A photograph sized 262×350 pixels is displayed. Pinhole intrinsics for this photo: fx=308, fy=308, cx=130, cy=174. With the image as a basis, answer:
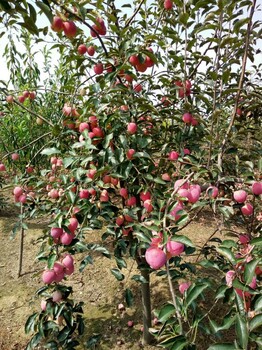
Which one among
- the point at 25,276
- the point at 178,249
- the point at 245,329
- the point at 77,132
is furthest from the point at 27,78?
the point at 245,329

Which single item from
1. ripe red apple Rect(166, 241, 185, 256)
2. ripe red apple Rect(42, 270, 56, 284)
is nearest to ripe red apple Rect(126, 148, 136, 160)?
ripe red apple Rect(166, 241, 185, 256)

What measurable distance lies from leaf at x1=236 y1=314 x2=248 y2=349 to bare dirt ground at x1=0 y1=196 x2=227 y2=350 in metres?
0.97

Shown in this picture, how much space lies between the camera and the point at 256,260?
0.78m

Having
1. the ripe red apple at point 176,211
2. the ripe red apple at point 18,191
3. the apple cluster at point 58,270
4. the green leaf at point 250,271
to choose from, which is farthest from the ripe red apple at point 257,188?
the ripe red apple at point 18,191

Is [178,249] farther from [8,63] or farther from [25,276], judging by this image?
[8,63]

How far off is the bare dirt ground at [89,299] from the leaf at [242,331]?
97 centimetres

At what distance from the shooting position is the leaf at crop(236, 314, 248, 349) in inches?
27.2

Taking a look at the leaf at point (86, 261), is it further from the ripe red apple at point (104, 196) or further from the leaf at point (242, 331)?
the leaf at point (242, 331)

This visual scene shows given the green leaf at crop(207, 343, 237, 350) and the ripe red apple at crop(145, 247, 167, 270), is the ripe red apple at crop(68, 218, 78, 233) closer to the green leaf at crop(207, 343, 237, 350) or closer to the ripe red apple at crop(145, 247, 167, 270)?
the ripe red apple at crop(145, 247, 167, 270)

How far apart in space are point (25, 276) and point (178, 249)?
2.01 m

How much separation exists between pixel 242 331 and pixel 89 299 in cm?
173

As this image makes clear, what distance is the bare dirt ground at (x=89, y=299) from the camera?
75.7 inches

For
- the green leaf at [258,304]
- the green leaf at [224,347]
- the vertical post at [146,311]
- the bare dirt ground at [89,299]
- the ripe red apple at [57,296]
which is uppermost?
the green leaf at [258,304]

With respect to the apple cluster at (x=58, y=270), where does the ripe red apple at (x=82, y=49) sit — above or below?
above
